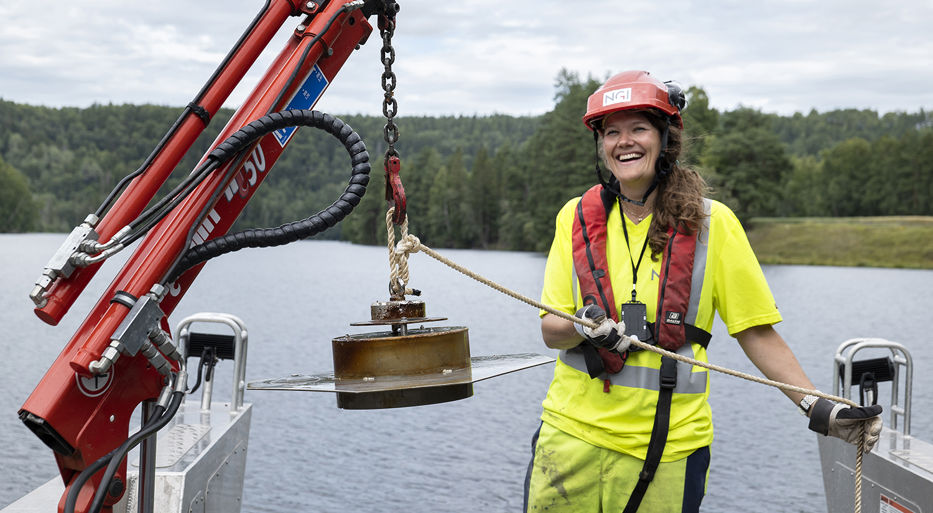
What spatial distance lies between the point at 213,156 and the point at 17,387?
1307 centimetres

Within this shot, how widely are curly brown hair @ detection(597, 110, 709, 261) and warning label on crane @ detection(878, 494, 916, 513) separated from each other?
208 cm

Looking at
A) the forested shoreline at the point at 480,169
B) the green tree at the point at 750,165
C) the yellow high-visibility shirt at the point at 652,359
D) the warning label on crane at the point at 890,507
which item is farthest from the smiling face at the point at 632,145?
the green tree at the point at 750,165

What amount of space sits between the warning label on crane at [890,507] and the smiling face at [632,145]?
2256mm

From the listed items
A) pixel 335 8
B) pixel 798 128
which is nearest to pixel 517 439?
pixel 335 8

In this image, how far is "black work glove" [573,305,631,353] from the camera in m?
2.87

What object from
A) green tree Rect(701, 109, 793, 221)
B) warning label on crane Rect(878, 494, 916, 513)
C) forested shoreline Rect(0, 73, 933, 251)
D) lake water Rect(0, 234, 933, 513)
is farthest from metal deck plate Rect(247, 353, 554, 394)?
green tree Rect(701, 109, 793, 221)

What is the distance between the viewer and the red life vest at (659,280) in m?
3.03

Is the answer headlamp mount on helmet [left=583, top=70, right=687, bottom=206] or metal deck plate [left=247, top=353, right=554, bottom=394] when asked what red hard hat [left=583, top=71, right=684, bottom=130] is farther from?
metal deck plate [left=247, top=353, right=554, bottom=394]

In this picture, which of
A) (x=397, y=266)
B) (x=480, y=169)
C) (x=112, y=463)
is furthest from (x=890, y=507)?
(x=480, y=169)

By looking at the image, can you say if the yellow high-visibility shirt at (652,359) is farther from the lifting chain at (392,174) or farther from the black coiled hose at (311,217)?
the black coiled hose at (311,217)

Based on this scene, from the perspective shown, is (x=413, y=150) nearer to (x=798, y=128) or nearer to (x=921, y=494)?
(x=798, y=128)

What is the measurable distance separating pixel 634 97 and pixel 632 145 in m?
0.17

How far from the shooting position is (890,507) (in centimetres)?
428

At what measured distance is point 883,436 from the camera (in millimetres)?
4723
